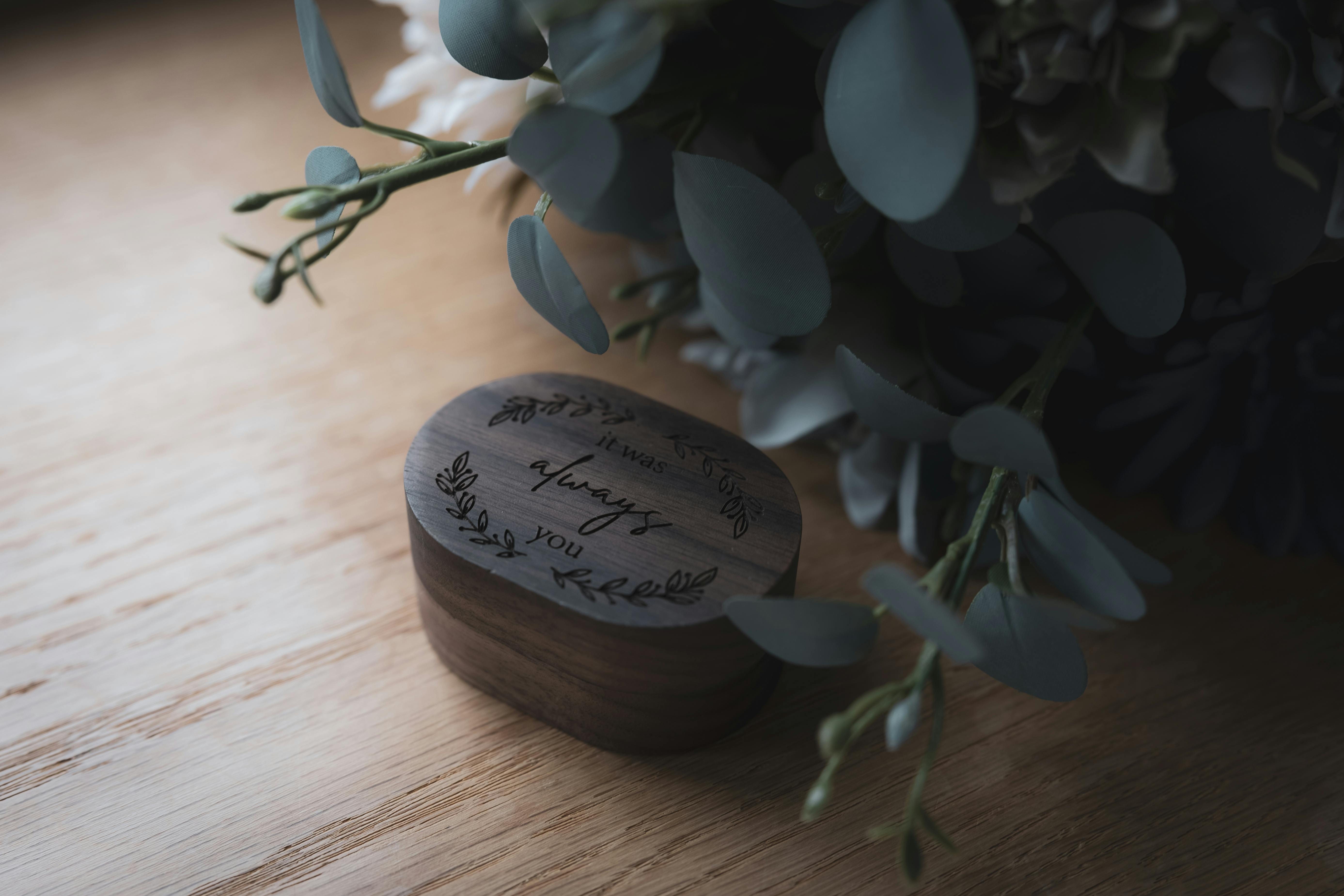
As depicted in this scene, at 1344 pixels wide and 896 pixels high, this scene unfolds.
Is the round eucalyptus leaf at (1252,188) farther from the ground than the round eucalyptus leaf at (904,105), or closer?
closer

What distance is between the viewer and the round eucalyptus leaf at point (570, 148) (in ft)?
0.80

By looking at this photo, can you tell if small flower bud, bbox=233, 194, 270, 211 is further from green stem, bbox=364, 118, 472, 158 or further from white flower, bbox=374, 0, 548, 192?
white flower, bbox=374, 0, 548, 192

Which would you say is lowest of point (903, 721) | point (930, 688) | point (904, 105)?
point (930, 688)

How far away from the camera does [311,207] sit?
235 millimetres

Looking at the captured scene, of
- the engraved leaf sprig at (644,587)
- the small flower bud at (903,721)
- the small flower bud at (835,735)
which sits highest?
the small flower bud at (835,735)

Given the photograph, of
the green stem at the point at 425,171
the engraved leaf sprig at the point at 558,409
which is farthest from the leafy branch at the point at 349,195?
the engraved leaf sprig at the point at 558,409

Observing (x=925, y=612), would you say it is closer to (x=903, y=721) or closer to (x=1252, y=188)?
(x=903, y=721)

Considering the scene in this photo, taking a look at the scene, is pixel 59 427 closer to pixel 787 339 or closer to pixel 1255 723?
pixel 787 339

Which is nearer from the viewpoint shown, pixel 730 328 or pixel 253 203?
pixel 253 203

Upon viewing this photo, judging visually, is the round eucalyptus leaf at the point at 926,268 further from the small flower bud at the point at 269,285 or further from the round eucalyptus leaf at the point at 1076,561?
the small flower bud at the point at 269,285

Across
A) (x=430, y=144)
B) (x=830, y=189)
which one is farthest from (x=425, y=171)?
(x=830, y=189)

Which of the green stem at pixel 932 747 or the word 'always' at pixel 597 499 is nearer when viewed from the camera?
the green stem at pixel 932 747

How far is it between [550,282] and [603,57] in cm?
7

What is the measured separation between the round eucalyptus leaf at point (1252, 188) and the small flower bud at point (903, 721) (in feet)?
0.60
